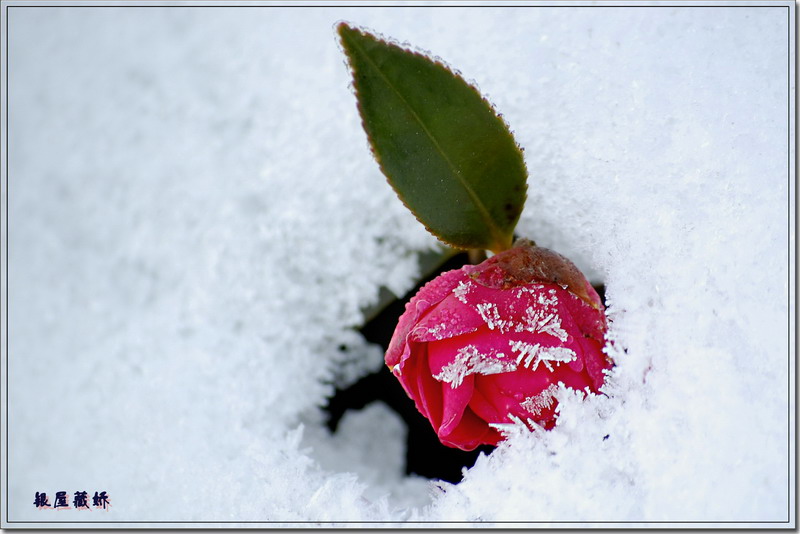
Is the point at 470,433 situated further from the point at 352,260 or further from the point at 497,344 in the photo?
the point at 352,260

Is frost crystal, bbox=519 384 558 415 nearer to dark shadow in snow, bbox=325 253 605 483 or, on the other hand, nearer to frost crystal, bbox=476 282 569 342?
frost crystal, bbox=476 282 569 342

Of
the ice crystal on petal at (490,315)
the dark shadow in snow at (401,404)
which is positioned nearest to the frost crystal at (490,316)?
the ice crystal on petal at (490,315)

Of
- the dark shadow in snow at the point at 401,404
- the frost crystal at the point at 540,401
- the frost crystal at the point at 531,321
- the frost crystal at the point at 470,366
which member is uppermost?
the frost crystal at the point at 531,321

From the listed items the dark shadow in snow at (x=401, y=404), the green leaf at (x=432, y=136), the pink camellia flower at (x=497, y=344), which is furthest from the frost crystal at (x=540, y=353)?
the dark shadow in snow at (x=401, y=404)

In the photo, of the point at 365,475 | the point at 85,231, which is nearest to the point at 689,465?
the point at 365,475

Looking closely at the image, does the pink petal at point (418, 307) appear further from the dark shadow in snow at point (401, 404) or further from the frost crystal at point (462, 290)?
the dark shadow in snow at point (401, 404)

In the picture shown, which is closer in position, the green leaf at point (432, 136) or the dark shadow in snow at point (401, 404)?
the green leaf at point (432, 136)

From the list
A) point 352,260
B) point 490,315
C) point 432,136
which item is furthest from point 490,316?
point 352,260

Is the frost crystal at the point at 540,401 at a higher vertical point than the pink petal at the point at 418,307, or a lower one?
lower
